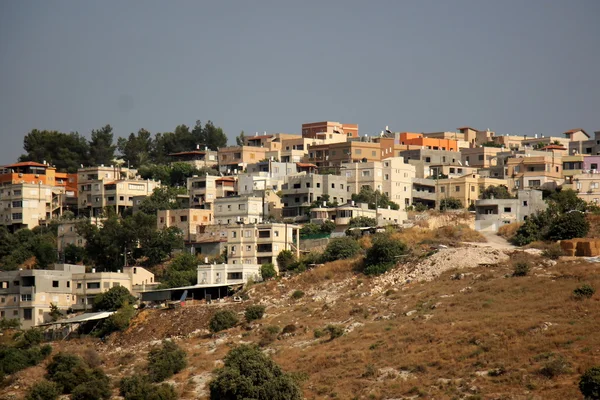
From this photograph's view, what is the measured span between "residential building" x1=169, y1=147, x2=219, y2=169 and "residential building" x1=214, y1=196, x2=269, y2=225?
76.8ft

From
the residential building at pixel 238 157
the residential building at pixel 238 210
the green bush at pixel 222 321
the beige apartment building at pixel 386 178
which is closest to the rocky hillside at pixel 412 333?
the green bush at pixel 222 321

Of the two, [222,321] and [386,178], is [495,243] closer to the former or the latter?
[222,321]

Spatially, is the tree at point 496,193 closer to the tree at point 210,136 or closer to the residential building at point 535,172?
the residential building at point 535,172

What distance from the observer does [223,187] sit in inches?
4203

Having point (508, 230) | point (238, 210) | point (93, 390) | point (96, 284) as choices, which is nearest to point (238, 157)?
point (238, 210)

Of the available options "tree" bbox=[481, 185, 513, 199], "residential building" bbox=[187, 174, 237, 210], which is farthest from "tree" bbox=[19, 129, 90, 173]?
"tree" bbox=[481, 185, 513, 199]

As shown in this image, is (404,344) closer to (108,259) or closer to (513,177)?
(108,259)

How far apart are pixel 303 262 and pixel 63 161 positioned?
48.3 metres

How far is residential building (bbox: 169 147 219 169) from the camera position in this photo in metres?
122

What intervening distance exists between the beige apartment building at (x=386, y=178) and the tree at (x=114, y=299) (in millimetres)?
26820

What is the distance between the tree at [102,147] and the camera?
125812 mm

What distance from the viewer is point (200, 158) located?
123875 mm

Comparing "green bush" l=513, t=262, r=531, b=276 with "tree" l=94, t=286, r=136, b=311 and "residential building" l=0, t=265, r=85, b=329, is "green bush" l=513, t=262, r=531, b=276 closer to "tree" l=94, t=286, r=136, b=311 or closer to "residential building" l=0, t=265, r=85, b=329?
"tree" l=94, t=286, r=136, b=311

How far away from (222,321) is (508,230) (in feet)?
72.9
